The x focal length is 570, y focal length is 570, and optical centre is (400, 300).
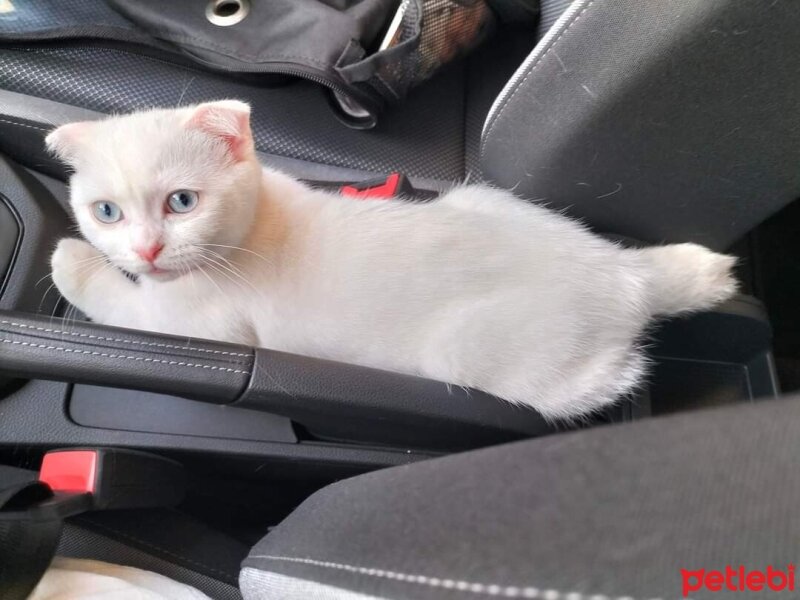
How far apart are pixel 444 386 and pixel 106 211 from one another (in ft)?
1.95

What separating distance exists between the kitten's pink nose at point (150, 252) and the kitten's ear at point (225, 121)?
0.19m

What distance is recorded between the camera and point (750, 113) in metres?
0.78

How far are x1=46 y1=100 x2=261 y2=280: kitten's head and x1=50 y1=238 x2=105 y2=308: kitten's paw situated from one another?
100 mm

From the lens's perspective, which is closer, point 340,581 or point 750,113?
point 340,581

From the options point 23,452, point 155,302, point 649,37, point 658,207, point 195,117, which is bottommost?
point 23,452

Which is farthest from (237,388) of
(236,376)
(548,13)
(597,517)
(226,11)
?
(548,13)

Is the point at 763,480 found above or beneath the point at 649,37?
Answer: beneath

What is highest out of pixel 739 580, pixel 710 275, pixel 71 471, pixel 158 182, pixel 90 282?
pixel 739 580

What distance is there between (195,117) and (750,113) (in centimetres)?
79

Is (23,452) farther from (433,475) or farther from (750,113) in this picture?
(750,113)

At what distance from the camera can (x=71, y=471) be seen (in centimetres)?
84

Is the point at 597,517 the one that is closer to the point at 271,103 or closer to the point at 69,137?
the point at 69,137

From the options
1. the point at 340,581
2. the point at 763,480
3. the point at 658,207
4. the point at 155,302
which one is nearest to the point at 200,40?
the point at 155,302

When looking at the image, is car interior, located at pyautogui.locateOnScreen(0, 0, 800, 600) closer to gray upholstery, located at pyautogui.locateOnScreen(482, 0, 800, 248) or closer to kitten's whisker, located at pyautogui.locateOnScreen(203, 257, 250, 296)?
gray upholstery, located at pyautogui.locateOnScreen(482, 0, 800, 248)
